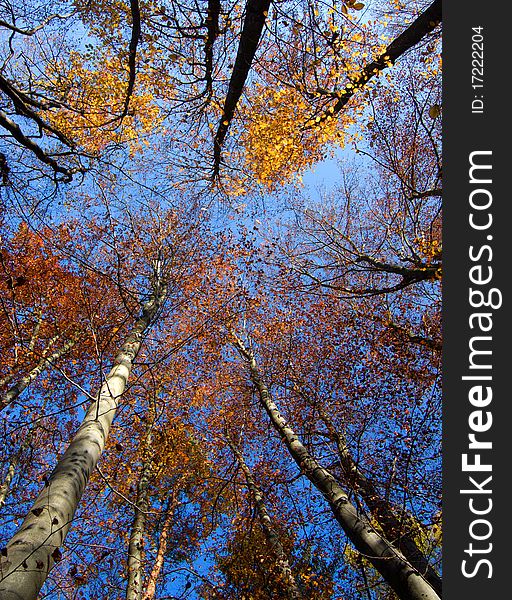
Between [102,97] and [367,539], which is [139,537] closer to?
[367,539]

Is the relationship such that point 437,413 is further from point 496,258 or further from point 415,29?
point 415,29

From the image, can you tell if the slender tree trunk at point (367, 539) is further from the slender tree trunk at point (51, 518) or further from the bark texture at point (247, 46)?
the bark texture at point (247, 46)

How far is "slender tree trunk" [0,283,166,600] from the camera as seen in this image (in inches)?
78.8

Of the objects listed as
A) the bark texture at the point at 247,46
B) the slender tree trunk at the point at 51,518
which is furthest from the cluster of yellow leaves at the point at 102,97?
the slender tree trunk at the point at 51,518

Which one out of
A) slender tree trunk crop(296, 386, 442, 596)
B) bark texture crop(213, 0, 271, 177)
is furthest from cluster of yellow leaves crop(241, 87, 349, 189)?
slender tree trunk crop(296, 386, 442, 596)

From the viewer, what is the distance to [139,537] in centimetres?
654

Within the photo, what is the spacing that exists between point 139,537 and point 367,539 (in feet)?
15.0

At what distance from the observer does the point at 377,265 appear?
23.8 ft

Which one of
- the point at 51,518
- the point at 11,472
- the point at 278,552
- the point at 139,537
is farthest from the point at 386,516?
the point at 11,472

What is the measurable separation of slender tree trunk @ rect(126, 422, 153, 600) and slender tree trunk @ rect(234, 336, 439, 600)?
2.37 m

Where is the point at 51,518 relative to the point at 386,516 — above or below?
below

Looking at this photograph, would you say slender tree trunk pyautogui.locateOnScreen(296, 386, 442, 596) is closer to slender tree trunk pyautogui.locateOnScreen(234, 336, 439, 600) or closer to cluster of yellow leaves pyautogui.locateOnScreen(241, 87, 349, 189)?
slender tree trunk pyautogui.locateOnScreen(234, 336, 439, 600)

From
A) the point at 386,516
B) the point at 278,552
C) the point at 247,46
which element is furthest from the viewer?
the point at 278,552

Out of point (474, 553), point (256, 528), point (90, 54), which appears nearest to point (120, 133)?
point (90, 54)
